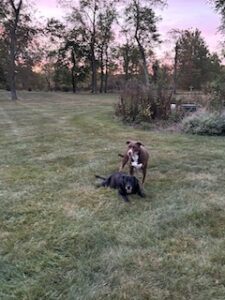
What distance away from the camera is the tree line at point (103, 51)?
25.9 m

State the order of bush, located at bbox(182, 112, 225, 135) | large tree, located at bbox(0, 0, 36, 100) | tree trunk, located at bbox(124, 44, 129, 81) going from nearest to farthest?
bush, located at bbox(182, 112, 225, 135) → large tree, located at bbox(0, 0, 36, 100) → tree trunk, located at bbox(124, 44, 129, 81)

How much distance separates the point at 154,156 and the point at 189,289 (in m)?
3.52

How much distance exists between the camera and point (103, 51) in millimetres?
34500

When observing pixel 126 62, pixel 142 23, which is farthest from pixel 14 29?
pixel 126 62

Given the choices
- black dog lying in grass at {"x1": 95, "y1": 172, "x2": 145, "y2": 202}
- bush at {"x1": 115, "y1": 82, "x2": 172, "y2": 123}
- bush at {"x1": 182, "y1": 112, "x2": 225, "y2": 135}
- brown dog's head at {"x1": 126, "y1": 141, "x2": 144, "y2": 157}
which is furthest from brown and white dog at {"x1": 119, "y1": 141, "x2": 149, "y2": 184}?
bush at {"x1": 115, "y1": 82, "x2": 172, "y2": 123}

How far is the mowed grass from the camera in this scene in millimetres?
2307

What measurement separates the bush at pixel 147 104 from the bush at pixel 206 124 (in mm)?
1212

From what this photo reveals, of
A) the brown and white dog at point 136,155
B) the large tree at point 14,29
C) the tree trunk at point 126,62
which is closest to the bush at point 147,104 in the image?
the brown and white dog at point 136,155

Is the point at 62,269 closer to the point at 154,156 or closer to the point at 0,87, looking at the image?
the point at 154,156

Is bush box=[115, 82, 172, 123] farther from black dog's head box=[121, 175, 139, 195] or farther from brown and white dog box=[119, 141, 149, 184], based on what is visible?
black dog's head box=[121, 175, 139, 195]

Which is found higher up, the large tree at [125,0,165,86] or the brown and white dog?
the large tree at [125,0,165,86]

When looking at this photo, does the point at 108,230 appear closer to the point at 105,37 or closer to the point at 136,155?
the point at 136,155

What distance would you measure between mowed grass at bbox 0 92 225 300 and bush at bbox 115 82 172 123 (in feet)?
11.3

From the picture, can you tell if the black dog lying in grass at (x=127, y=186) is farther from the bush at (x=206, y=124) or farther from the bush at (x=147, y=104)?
the bush at (x=147, y=104)
